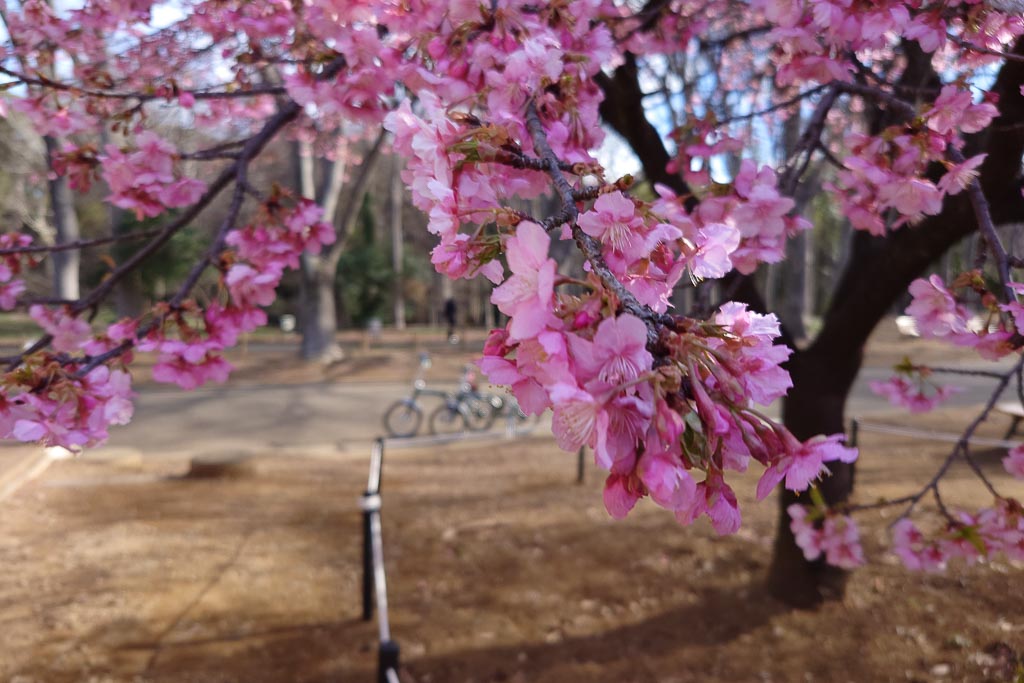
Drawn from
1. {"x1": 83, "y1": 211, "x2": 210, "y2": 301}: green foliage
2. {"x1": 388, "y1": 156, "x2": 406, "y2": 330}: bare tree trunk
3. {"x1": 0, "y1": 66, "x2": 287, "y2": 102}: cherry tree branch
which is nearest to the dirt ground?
{"x1": 0, "y1": 66, "x2": 287, "y2": 102}: cherry tree branch

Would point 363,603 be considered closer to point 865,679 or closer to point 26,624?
point 26,624

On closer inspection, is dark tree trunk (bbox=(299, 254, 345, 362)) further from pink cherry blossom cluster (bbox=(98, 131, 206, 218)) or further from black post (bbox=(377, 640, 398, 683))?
black post (bbox=(377, 640, 398, 683))

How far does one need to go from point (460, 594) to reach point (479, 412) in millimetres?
5053

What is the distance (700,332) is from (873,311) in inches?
110

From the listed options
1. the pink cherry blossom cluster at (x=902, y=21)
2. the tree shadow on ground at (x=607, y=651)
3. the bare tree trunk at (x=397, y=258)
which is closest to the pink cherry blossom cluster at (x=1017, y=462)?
Result: the pink cherry blossom cluster at (x=902, y=21)

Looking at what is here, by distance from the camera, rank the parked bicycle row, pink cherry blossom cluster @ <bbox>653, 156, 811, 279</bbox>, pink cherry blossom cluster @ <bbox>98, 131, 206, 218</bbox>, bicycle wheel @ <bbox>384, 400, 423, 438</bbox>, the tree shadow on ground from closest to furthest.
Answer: pink cherry blossom cluster @ <bbox>653, 156, 811, 279</bbox>
pink cherry blossom cluster @ <bbox>98, 131, 206, 218</bbox>
the tree shadow on ground
bicycle wheel @ <bbox>384, 400, 423, 438</bbox>
the parked bicycle row

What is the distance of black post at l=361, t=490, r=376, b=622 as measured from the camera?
3.31 metres

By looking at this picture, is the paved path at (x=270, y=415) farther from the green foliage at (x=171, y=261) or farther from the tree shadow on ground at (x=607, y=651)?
the green foliage at (x=171, y=261)

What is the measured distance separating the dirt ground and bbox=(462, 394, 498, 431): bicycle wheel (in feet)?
9.15

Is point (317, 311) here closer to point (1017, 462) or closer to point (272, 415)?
point (272, 415)

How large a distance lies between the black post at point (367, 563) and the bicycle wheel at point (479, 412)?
496 cm

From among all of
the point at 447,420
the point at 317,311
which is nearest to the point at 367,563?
the point at 447,420

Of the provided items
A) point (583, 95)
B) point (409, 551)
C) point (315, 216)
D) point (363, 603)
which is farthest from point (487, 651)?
point (583, 95)

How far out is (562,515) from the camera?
190 inches
